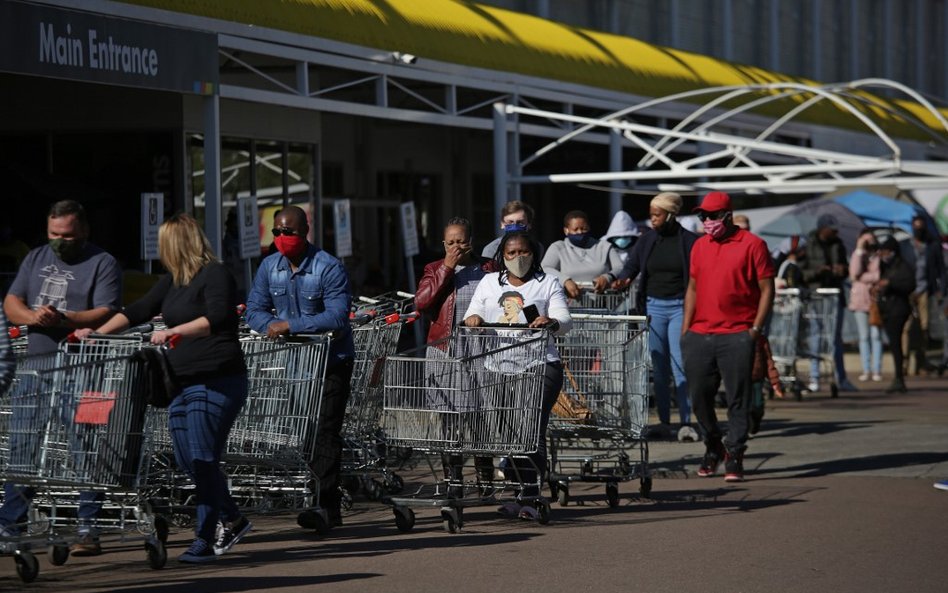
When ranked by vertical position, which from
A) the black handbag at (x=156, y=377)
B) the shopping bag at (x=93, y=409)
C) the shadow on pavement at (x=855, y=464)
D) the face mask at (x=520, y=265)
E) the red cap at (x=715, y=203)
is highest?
the red cap at (x=715, y=203)

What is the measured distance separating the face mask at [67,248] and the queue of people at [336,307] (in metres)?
0.01

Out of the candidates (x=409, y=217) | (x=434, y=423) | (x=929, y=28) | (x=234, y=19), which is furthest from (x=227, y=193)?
(x=929, y=28)

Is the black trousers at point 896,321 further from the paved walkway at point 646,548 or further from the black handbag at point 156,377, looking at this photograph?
the black handbag at point 156,377

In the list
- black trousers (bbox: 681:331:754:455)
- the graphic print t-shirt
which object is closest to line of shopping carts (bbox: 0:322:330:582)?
the graphic print t-shirt

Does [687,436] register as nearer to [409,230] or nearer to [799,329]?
[799,329]

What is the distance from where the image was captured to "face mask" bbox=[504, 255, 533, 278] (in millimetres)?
9977

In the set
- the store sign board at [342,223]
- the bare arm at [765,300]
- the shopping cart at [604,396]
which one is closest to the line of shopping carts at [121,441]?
the shopping cart at [604,396]

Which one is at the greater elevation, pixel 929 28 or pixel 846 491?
pixel 929 28

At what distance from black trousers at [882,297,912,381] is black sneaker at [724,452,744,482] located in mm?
7957

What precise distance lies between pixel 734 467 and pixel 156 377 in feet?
16.9

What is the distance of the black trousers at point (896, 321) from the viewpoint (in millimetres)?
19125

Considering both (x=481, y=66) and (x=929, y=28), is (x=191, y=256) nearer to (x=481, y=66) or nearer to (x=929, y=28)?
(x=481, y=66)

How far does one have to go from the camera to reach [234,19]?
15.4 metres

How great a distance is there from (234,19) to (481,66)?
5.55 m
